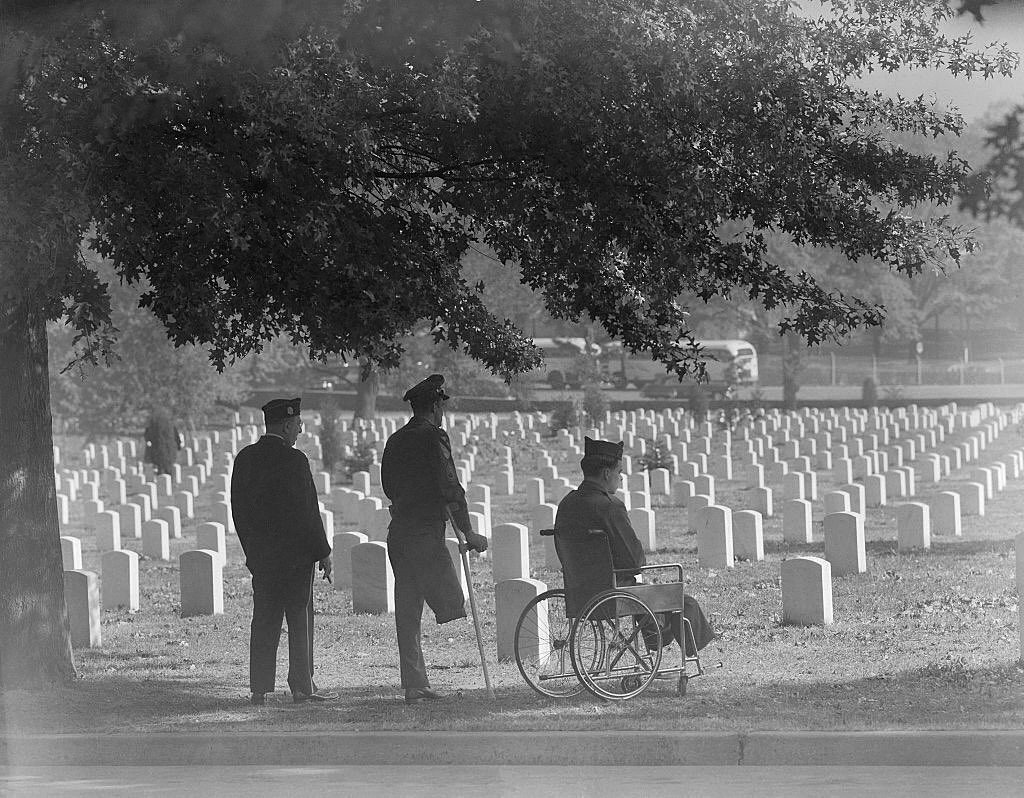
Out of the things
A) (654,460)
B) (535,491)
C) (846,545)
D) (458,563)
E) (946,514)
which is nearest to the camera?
(846,545)

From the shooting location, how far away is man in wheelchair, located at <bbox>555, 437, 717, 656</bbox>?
8477 millimetres

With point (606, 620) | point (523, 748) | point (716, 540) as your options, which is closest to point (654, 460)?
point (716, 540)

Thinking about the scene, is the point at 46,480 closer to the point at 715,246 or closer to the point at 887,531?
the point at 715,246

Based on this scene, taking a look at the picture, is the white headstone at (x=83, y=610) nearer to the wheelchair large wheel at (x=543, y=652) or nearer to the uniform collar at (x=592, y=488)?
the wheelchair large wheel at (x=543, y=652)

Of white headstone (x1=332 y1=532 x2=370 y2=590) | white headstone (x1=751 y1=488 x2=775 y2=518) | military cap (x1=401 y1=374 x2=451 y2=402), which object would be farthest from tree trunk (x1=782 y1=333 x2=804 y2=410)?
military cap (x1=401 y1=374 x2=451 y2=402)

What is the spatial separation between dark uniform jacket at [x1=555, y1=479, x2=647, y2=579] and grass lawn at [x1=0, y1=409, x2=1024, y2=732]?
78 cm

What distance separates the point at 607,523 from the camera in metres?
8.47

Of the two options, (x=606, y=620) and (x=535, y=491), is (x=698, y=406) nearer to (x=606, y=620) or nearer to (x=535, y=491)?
(x=535, y=491)

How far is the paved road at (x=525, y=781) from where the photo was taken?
6680mm

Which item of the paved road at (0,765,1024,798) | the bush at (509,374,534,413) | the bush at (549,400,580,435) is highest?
the bush at (509,374,534,413)

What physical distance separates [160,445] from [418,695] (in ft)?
78.4

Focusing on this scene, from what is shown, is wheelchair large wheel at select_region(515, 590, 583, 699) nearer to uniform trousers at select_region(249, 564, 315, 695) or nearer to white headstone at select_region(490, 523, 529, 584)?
uniform trousers at select_region(249, 564, 315, 695)

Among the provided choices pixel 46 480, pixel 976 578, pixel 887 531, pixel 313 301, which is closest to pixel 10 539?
pixel 46 480

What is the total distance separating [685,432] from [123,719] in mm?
29776
